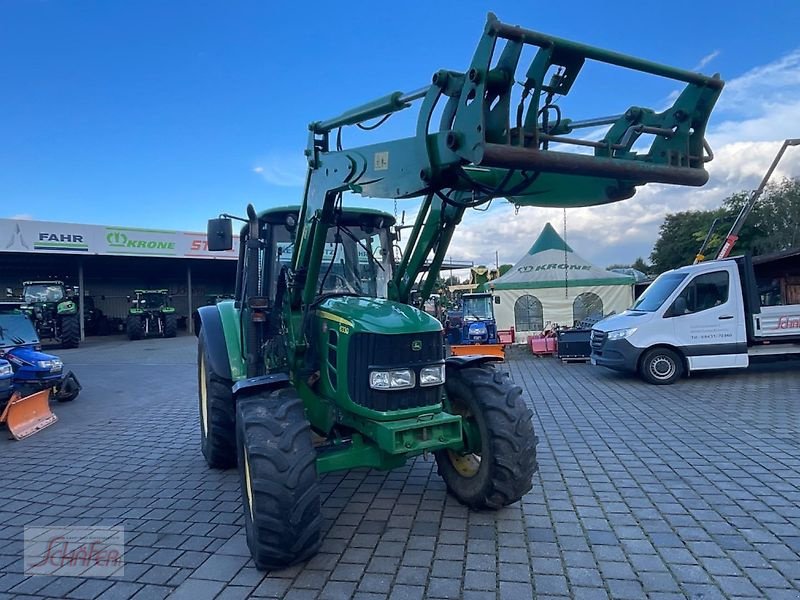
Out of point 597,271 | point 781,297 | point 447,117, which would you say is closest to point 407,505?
point 447,117

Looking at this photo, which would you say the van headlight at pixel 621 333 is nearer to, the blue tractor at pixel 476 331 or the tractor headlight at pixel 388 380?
the blue tractor at pixel 476 331

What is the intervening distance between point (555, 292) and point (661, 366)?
21.8 feet

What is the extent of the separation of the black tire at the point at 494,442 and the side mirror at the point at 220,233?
87.5 inches

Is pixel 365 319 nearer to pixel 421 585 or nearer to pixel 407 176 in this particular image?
pixel 407 176

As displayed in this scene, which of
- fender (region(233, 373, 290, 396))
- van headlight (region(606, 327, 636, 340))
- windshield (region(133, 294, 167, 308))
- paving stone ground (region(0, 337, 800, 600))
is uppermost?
windshield (region(133, 294, 167, 308))

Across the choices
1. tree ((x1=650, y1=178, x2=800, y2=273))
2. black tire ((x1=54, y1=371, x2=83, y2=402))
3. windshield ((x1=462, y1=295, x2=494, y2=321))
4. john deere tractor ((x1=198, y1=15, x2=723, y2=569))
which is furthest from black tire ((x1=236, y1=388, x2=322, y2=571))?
tree ((x1=650, y1=178, x2=800, y2=273))

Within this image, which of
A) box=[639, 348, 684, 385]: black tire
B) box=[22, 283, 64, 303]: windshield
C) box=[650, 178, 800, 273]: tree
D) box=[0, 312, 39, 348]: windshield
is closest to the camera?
box=[0, 312, 39, 348]: windshield

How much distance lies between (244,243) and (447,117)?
268cm

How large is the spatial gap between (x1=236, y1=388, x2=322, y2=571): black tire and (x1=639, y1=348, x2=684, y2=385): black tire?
832 cm

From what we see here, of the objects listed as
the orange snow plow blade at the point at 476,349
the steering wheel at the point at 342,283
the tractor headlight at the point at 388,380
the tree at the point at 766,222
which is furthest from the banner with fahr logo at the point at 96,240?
the tree at the point at 766,222

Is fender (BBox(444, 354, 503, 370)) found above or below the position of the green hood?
below

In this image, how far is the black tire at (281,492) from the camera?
3084mm

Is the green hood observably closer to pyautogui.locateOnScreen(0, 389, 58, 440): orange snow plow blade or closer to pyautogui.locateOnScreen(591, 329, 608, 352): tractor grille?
pyautogui.locateOnScreen(0, 389, 58, 440): orange snow plow blade

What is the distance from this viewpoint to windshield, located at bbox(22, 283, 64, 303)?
21.0 metres
